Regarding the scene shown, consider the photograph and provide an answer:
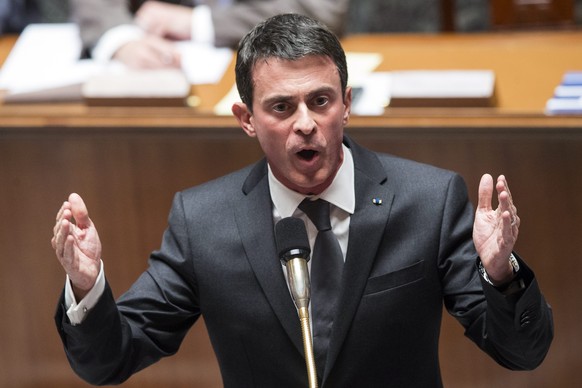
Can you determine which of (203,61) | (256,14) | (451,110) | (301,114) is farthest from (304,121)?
(256,14)

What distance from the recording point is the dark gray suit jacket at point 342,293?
1667 mm

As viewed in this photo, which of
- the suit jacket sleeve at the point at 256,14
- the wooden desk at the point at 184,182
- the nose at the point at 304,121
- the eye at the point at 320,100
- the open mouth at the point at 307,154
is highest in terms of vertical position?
the eye at the point at 320,100

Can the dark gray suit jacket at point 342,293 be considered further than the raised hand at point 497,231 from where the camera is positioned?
Yes

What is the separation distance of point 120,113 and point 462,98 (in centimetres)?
72

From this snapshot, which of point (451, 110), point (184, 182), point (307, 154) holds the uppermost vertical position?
point (307, 154)

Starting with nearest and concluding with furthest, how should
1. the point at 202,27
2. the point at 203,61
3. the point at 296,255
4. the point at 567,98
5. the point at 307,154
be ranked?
1. the point at 296,255
2. the point at 307,154
3. the point at 567,98
4. the point at 203,61
5. the point at 202,27

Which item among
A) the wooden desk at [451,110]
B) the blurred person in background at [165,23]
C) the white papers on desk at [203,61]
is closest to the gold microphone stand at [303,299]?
the wooden desk at [451,110]

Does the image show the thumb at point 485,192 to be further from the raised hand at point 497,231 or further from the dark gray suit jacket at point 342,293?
the dark gray suit jacket at point 342,293

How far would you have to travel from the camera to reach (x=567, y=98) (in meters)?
2.34

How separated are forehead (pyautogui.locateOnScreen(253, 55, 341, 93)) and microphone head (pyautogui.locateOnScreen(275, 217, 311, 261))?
221 millimetres

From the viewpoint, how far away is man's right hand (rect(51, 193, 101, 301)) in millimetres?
1533

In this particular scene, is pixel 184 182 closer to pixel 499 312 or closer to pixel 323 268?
pixel 323 268

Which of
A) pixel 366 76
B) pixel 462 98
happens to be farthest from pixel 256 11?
pixel 462 98

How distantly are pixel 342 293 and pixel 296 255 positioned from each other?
26 centimetres
